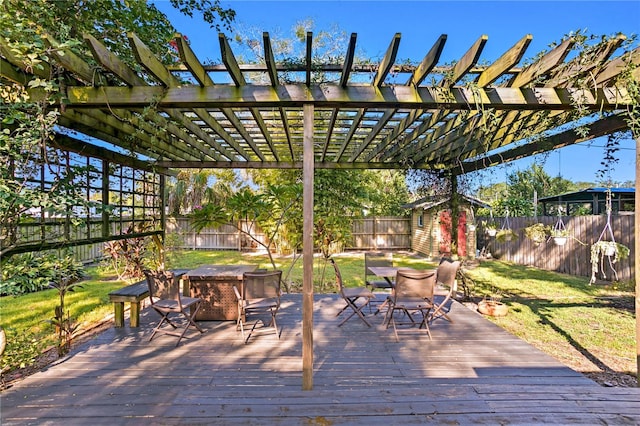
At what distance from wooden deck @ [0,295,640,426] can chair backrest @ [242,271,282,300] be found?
51 centimetres

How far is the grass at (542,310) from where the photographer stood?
4039 mm

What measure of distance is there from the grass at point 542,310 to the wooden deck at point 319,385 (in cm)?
102

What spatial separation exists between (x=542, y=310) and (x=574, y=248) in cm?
496

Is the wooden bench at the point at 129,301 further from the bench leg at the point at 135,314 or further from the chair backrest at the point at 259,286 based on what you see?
the chair backrest at the point at 259,286

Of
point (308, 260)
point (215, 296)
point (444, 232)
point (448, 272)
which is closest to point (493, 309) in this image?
point (448, 272)

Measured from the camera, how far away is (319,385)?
105 inches

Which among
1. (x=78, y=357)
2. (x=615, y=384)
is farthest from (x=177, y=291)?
(x=615, y=384)

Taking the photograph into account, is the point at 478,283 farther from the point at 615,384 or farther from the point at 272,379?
the point at 272,379

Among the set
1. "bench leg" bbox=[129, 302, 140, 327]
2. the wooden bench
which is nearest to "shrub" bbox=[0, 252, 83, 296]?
the wooden bench

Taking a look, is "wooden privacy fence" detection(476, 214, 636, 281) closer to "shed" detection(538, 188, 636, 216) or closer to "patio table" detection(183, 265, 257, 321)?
"shed" detection(538, 188, 636, 216)

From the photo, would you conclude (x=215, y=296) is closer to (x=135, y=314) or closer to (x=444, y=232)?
(x=135, y=314)

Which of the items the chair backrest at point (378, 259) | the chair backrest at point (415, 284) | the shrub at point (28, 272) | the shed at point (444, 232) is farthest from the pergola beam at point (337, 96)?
the shed at point (444, 232)

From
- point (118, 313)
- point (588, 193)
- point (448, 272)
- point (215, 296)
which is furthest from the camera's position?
point (588, 193)

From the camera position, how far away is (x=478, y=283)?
26.2ft
